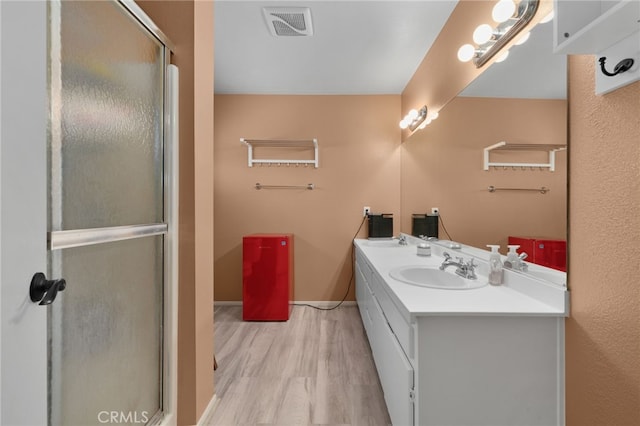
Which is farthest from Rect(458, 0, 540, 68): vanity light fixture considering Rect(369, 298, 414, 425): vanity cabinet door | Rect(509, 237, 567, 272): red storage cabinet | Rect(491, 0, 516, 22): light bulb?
Rect(369, 298, 414, 425): vanity cabinet door

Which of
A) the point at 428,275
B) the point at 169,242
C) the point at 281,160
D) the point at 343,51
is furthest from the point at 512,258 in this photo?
the point at 281,160

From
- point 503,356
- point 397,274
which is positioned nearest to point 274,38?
point 397,274

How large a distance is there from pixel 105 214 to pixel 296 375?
1.55 meters

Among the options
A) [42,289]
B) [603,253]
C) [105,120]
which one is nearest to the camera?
[42,289]

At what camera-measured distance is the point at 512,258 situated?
132 centimetres

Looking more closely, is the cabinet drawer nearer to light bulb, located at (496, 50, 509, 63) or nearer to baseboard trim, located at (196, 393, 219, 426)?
baseboard trim, located at (196, 393, 219, 426)

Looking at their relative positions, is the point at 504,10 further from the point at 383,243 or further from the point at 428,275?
the point at 383,243

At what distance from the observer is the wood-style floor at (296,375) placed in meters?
1.50

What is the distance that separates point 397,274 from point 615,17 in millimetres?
1181

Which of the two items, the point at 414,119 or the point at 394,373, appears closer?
the point at 394,373

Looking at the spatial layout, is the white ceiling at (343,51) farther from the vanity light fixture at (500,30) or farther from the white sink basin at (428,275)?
the white sink basin at (428,275)

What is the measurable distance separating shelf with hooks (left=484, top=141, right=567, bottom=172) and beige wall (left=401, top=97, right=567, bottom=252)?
21 millimetres

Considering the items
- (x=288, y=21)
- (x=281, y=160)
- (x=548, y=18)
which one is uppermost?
(x=288, y=21)

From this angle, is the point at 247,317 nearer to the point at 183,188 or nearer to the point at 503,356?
the point at 183,188
